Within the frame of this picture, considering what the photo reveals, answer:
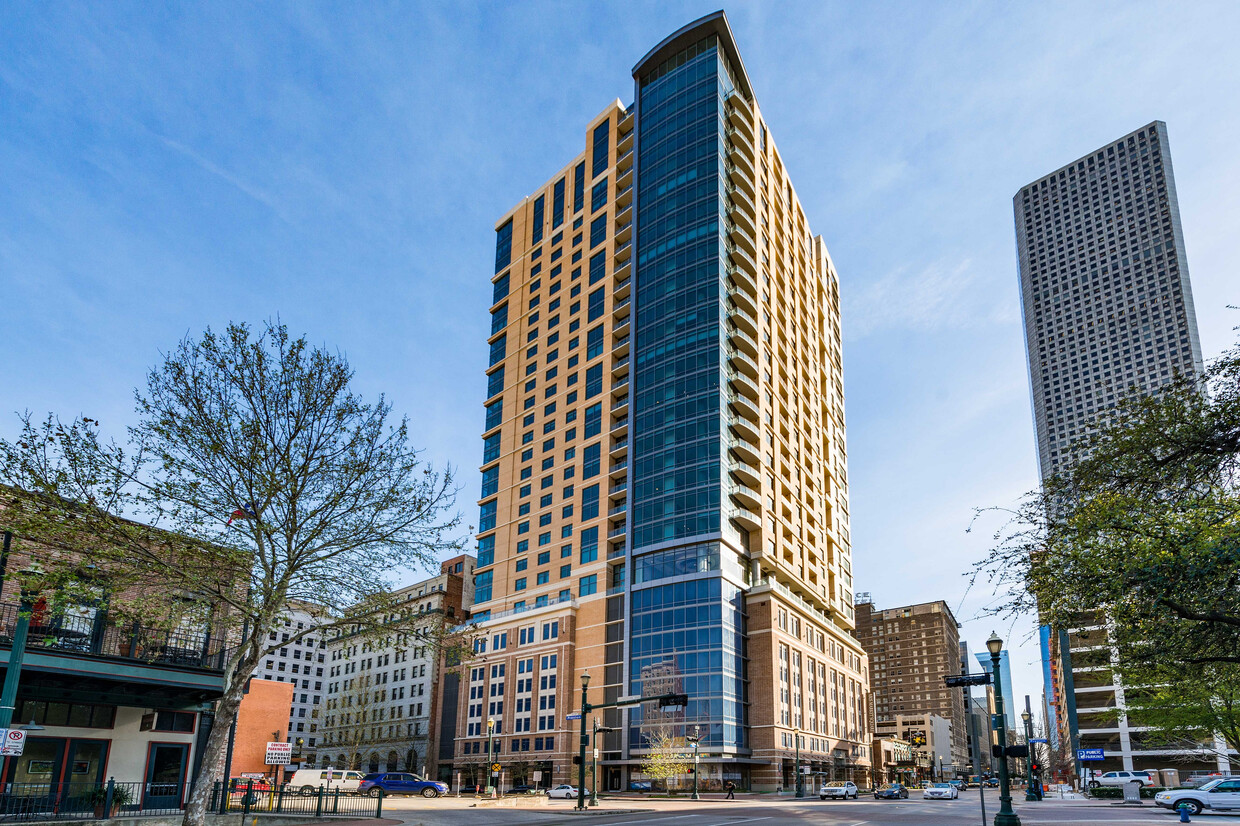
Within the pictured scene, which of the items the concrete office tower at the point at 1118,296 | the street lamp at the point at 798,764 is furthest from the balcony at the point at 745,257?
the concrete office tower at the point at 1118,296

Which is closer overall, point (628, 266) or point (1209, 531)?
point (1209, 531)

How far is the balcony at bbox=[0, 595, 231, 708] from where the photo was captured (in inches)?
956

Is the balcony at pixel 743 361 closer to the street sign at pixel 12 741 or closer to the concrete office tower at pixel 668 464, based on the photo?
the concrete office tower at pixel 668 464

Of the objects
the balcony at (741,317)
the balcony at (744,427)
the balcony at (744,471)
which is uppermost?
the balcony at (741,317)

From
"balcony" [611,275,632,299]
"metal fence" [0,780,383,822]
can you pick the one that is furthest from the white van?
"balcony" [611,275,632,299]

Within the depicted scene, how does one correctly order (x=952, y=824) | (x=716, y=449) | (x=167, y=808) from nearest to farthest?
(x=167, y=808)
(x=952, y=824)
(x=716, y=449)

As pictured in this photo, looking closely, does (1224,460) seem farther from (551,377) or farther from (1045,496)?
(551,377)

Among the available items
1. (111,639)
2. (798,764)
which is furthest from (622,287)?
(111,639)

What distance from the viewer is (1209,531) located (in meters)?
15.0

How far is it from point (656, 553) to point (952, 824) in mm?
52582

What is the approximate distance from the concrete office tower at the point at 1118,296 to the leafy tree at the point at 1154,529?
7005 inches

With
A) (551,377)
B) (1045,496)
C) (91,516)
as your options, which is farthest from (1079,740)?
(91,516)

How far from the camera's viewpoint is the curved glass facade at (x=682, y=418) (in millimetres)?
75875

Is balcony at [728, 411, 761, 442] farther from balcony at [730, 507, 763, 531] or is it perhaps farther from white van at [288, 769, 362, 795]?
white van at [288, 769, 362, 795]
